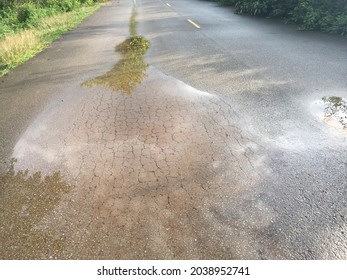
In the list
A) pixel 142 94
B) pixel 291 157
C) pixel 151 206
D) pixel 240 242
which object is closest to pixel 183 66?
pixel 142 94

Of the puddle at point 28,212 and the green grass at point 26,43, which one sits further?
the green grass at point 26,43

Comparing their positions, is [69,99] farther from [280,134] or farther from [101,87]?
[280,134]

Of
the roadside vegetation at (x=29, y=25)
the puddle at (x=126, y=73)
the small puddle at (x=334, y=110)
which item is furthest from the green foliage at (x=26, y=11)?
the small puddle at (x=334, y=110)

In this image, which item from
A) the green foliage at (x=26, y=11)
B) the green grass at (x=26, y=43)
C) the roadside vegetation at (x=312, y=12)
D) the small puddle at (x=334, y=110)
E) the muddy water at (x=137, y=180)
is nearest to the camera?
the muddy water at (x=137, y=180)

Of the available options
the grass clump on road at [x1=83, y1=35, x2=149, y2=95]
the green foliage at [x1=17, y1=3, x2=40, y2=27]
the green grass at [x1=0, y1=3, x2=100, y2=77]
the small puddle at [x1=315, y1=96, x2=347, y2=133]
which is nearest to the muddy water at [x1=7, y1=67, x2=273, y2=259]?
the grass clump on road at [x1=83, y1=35, x2=149, y2=95]

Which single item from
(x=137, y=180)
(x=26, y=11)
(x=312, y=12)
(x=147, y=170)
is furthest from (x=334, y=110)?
(x=26, y=11)

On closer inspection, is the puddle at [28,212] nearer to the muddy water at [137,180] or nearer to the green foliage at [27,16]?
the muddy water at [137,180]

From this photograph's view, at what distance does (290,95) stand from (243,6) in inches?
431

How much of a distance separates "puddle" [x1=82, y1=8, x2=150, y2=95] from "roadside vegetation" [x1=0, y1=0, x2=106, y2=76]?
3.26 meters

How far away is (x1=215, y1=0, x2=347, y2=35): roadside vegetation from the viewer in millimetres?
9758

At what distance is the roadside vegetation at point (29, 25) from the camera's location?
9.83m

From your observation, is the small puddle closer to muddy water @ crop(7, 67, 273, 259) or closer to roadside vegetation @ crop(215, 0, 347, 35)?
muddy water @ crop(7, 67, 273, 259)

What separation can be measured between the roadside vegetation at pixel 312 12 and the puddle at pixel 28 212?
10030mm

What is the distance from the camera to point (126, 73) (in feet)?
25.1
